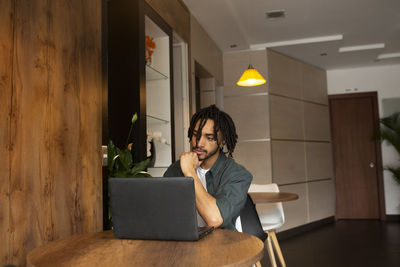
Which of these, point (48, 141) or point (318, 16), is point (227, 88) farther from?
point (48, 141)

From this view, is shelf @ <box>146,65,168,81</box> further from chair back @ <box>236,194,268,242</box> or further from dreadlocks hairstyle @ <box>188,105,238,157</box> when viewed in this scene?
chair back @ <box>236,194,268,242</box>

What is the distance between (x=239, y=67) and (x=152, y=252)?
16.7 feet

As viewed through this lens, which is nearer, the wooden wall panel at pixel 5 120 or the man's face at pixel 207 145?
the wooden wall panel at pixel 5 120

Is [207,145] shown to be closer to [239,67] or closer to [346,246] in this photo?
[346,246]

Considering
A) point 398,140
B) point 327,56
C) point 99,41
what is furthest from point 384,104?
point 99,41

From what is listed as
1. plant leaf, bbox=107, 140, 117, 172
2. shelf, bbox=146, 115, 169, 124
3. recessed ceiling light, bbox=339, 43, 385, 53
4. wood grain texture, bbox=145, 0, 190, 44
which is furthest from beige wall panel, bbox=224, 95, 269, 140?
plant leaf, bbox=107, 140, 117, 172

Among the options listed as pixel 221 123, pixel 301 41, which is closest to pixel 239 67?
pixel 301 41

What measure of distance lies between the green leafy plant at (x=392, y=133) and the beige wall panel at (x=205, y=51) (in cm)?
331

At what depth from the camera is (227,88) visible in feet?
19.7

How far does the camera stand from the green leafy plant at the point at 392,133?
22.1ft

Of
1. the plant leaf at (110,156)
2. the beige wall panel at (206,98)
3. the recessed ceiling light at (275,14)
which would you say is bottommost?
the plant leaf at (110,156)

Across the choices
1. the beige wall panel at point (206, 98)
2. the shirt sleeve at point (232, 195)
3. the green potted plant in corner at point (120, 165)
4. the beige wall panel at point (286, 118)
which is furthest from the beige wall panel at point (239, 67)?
the shirt sleeve at point (232, 195)

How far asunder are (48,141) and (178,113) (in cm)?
242

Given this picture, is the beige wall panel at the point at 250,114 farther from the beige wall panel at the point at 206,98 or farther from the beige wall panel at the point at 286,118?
the beige wall panel at the point at 206,98
